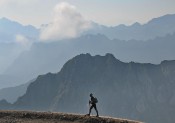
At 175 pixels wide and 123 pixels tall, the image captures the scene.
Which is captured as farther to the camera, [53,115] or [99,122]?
[53,115]

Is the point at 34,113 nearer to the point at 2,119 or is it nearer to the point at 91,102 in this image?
the point at 2,119

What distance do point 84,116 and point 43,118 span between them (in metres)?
4.81

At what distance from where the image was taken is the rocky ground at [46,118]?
130ft

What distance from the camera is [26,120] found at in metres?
42.3

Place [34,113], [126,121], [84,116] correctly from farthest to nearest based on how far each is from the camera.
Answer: [34,113] < [84,116] < [126,121]

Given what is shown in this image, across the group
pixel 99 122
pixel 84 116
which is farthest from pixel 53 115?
pixel 99 122

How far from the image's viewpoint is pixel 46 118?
4306 centimetres

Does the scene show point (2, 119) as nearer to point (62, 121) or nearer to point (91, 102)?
point (62, 121)

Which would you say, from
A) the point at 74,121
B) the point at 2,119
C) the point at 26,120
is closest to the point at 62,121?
the point at 74,121

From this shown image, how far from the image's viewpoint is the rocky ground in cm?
3953

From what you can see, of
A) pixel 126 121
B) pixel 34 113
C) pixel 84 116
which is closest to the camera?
pixel 126 121

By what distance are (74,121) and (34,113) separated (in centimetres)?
595

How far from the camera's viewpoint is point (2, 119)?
42.9 meters

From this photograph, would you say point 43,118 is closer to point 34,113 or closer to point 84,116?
point 34,113
